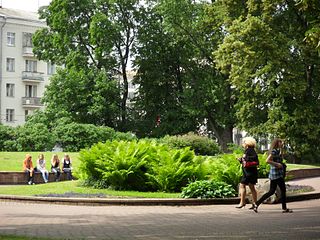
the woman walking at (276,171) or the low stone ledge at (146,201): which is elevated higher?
the woman walking at (276,171)

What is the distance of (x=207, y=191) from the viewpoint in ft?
60.4

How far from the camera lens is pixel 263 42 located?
1615 inches

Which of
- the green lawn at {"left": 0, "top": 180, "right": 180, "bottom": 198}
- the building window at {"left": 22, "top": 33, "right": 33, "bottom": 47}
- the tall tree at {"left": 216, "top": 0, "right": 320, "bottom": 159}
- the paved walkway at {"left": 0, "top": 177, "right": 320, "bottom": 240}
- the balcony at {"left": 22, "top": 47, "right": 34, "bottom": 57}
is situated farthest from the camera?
the balcony at {"left": 22, "top": 47, "right": 34, "bottom": 57}

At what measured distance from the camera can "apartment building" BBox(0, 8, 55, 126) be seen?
262ft

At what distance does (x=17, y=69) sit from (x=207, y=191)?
67.2m

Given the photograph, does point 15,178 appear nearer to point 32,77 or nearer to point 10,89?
point 10,89

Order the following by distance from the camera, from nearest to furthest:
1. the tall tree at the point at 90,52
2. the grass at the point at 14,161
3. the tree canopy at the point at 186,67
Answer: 1. the grass at the point at 14,161
2. the tree canopy at the point at 186,67
3. the tall tree at the point at 90,52

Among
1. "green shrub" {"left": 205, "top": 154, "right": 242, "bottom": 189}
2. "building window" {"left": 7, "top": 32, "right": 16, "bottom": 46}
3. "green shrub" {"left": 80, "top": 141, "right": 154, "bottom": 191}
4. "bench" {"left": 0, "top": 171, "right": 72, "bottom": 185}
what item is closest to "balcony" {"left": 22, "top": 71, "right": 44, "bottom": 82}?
"building window" {"left": 7, "top": 32, "right": 16, "bottom": 46}

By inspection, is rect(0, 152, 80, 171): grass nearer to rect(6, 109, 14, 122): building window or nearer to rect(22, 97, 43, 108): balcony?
rect(6, 109, 14, 122): building window

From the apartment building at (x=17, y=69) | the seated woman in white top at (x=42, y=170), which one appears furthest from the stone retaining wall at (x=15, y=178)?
the apartment building at (x=17, y=69)

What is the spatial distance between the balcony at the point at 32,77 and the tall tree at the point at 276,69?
43.5m

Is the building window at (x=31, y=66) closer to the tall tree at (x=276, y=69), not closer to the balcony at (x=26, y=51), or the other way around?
the balcony at (x=26, y=51)

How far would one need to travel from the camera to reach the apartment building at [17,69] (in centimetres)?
7994

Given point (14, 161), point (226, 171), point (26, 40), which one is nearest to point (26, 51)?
point (26, 40)
